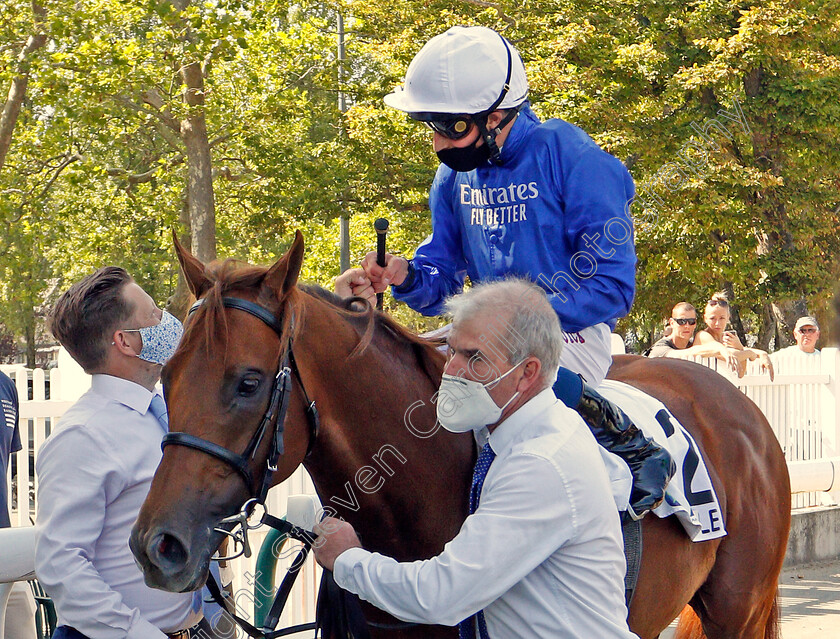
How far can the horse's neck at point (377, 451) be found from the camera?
2445mm

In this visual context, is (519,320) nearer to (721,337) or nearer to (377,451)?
(377,451)

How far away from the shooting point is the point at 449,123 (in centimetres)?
280

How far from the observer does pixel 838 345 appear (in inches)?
160

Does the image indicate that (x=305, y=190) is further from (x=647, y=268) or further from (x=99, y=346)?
(x=99, y=346)

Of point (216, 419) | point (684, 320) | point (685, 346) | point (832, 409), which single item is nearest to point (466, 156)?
point (216, 419)

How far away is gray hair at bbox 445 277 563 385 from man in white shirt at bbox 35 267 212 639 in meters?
1.02

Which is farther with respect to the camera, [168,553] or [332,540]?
[332,540]

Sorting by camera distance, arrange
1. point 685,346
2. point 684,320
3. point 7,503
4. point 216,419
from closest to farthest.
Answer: point 216,419 → point 7,503 → point 684,320 → point 685,346

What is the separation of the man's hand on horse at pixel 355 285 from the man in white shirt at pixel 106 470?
50 centimetres

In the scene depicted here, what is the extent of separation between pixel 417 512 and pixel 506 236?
3.14 feet

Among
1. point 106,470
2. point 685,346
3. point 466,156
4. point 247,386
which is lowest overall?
point 685,346

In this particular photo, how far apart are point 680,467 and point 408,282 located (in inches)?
42.0

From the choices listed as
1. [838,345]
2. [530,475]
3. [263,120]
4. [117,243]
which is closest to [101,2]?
[263,120]

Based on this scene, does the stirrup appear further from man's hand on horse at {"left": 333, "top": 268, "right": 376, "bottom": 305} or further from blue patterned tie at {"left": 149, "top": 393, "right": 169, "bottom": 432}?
blue patterned tie at {"left": 149, "top": 393, "right": 169, "bottom": 432}
